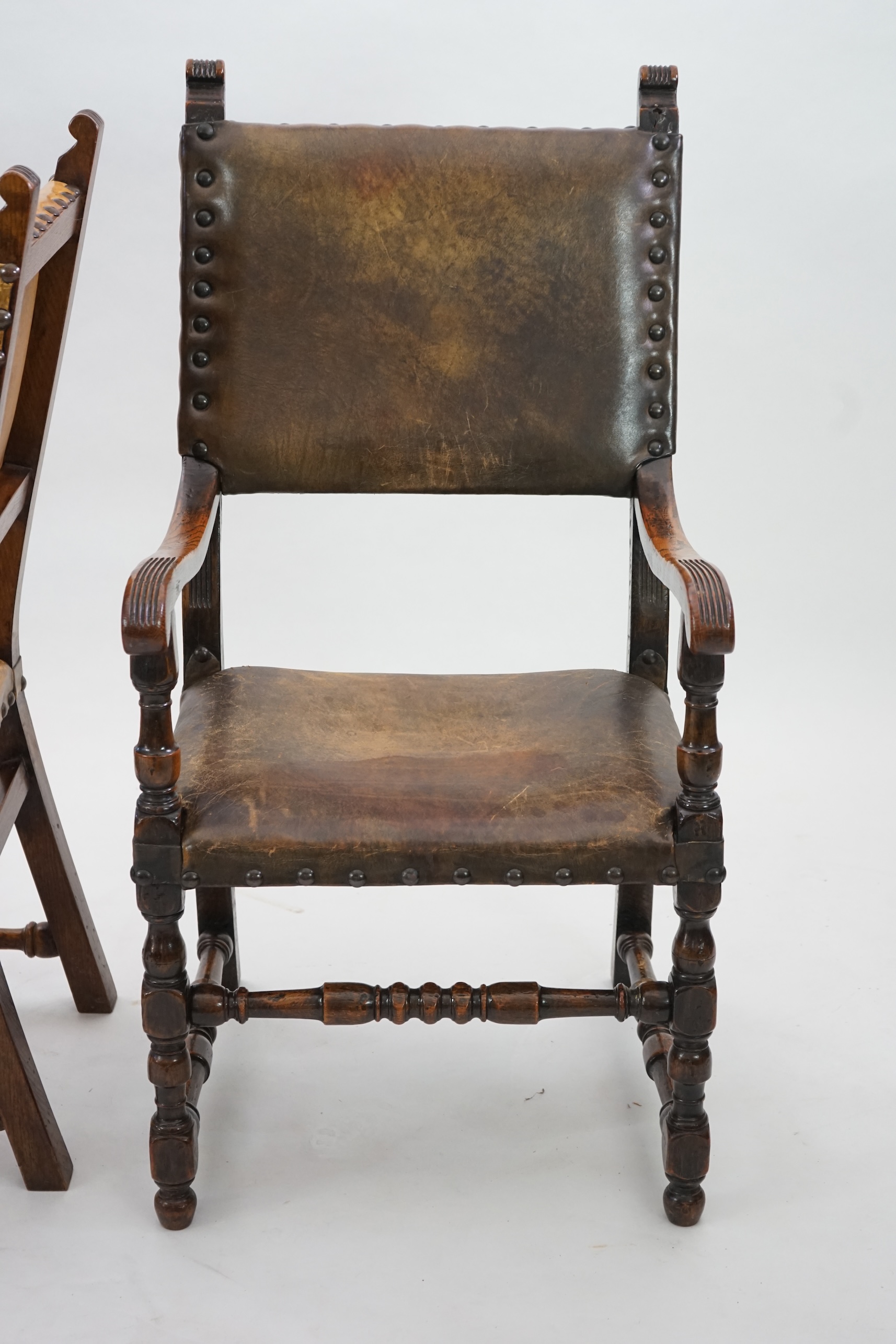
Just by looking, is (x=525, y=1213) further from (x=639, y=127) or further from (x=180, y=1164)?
(x=639, y=127)

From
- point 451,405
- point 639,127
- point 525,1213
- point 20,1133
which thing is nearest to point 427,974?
point 525,1213

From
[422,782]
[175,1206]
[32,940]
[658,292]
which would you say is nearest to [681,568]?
[422,782]

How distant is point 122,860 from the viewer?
10.1ft

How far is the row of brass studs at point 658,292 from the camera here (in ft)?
7.72

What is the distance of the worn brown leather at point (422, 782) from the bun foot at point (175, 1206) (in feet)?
1.49

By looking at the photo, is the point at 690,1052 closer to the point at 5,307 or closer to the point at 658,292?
the point at 658,292

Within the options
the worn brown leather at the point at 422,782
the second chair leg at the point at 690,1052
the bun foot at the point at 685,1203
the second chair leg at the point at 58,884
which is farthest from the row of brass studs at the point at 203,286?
the bun foot at the point at 685,1203

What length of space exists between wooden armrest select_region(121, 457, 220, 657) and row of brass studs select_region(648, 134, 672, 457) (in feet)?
2.15

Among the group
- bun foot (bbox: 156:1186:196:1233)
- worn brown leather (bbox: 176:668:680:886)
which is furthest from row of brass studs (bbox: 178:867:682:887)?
bun foot (bbox: 156:1186:196:1233)

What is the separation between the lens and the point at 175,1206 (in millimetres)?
2105

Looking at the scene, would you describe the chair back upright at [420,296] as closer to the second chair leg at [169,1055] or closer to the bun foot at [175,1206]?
the second chair leg at [169,1055]

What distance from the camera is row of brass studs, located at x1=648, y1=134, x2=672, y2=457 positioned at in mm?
2352

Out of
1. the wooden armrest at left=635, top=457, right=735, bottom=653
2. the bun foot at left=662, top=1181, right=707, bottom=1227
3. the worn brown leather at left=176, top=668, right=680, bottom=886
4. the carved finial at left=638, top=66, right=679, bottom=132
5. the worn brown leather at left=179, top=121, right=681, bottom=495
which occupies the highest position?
the carved finial at left=638, top=66, right=679, bottom=132

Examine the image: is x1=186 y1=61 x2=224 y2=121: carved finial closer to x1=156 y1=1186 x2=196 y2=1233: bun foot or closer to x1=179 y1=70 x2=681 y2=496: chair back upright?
x1=179 y1=70 x2=681 y2=496: chair back upright
